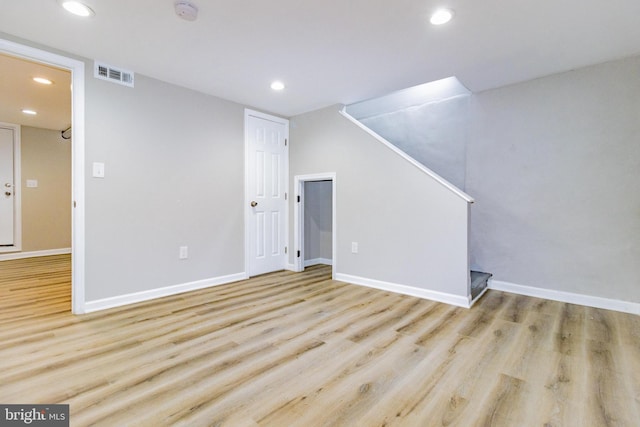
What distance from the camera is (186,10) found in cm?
203

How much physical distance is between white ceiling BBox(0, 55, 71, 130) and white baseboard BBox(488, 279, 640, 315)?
17.4 ft

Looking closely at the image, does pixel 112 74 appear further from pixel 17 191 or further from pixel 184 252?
pixel 17 191

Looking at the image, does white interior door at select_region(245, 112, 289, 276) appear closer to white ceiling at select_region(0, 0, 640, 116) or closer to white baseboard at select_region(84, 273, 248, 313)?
white baseboard at select_region(84, 273, 248, 313)

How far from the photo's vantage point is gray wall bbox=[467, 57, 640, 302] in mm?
2840

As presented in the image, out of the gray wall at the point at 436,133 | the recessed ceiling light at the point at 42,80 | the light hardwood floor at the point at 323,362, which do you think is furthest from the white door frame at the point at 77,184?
the gray wall at the point at 436,133

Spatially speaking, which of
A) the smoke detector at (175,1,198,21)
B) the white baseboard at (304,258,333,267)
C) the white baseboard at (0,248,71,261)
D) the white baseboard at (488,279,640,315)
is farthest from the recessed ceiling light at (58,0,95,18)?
the white baseboard at (0,248,71,261)

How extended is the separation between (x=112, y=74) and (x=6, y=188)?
4.39 m

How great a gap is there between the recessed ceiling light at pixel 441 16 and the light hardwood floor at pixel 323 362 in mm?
2351

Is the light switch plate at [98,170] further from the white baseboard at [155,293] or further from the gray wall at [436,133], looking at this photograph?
the gray wall at [436,133]

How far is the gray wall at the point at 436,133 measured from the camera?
12.7ft

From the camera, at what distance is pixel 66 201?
5992 mm

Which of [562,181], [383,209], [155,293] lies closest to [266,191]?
[383,209]

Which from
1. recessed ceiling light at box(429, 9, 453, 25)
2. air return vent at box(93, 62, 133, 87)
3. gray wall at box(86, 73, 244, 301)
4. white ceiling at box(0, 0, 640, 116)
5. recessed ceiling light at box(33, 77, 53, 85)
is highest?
recessed ceiling light at box(33, 77, 53, 85)

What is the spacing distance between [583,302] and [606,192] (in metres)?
1.11
